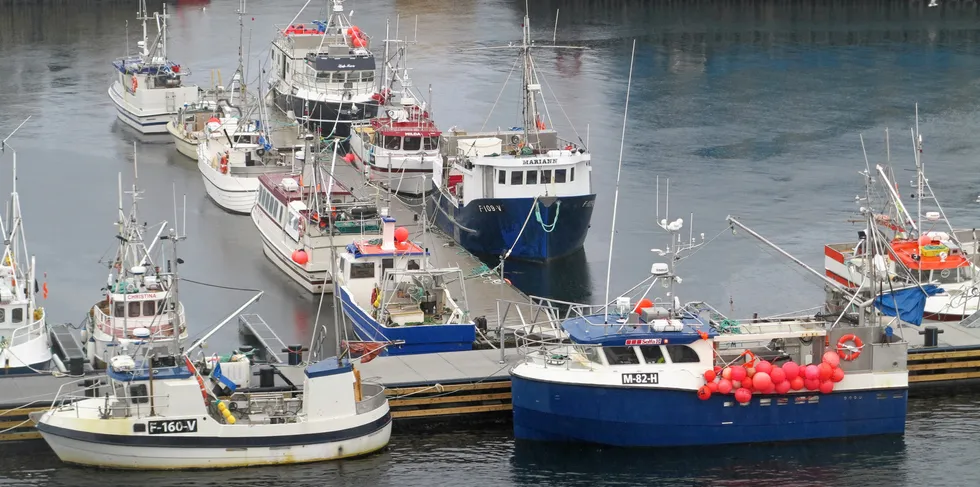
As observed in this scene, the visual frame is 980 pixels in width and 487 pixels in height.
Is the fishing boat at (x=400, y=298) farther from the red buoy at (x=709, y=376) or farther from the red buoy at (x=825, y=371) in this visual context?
the red buoy at (x=825, y=371)

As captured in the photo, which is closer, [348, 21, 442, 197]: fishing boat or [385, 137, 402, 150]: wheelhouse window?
[348, 21, 442, 197]: fishing boat

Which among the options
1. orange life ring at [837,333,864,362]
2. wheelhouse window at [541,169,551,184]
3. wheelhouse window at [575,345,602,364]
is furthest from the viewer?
wheelhouse window at [541,169,551,184]

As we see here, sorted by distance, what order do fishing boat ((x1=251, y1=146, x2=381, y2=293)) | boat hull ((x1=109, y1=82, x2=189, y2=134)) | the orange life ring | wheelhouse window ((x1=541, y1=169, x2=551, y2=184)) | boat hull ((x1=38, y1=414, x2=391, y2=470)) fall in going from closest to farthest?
boat hull ((x1=38, y1=414, x2=391, y2=470)) < the orange life ring < fishing boat ((x1=251, y1=146, x2=381, y2=293)) < wheelhouse window ((x1=541, y1=169, x2=551, y2=184)) < boat hull ((x1=109, y1=82, x2=189, y2=134))

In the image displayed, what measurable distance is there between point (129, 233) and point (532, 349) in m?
10.5

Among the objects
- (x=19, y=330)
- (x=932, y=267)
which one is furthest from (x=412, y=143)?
(x=19, y=330)

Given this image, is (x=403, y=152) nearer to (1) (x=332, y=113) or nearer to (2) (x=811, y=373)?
(1) (x=332, y=113)

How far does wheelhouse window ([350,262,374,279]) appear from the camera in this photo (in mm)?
45469

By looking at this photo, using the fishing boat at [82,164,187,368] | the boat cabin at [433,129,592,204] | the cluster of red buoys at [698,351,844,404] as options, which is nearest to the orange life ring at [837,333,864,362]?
the cluster of red buoys at [698,351,844,404]

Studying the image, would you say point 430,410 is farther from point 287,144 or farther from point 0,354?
point 287,144

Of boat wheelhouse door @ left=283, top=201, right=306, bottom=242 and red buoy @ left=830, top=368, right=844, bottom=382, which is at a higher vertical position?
boat wheelhouse door @ left=283, top=201, right=306, bottom=242

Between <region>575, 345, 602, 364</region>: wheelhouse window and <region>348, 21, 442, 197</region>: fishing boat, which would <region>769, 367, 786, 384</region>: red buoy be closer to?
<region>575, 345, 602, 364</region>: wheelhouse window

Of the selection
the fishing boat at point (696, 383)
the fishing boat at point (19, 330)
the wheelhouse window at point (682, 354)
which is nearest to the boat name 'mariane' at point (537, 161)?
the fishing boat at point (696, 383)

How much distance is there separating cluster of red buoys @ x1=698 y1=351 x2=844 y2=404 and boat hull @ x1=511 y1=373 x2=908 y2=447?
1.18 feet

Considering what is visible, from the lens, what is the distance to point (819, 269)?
5556 centimetres
